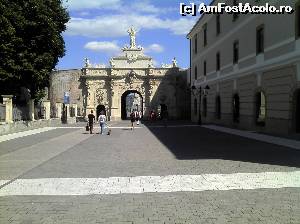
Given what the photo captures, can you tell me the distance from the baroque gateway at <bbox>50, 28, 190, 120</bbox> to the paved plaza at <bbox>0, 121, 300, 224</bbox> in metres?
45.4

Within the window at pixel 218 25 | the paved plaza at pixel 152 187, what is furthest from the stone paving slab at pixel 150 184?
the window at pixel 218 25

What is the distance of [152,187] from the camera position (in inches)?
332

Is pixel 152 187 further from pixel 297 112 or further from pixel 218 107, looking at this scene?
pixel 218 107

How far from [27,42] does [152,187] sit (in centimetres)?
2523

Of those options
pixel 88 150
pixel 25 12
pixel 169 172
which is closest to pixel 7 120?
pixel 25 12

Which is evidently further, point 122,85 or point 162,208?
point 122,85

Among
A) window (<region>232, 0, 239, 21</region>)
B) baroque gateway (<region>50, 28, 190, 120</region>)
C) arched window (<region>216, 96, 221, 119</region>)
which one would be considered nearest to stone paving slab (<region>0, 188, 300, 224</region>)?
window (<region>232, 0, 239, 21</region>)

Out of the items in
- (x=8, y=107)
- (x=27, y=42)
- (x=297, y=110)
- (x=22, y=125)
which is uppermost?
(x=27, y=42)

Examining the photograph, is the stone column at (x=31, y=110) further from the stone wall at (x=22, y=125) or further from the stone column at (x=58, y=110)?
the stone column at (x=58, y=110)

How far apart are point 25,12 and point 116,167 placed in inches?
881

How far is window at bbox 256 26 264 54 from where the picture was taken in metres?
24.1

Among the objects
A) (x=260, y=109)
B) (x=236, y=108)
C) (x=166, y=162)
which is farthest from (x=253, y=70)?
(x=166, y=162)

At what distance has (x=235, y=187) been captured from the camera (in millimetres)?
8320

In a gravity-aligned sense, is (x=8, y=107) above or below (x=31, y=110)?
above
